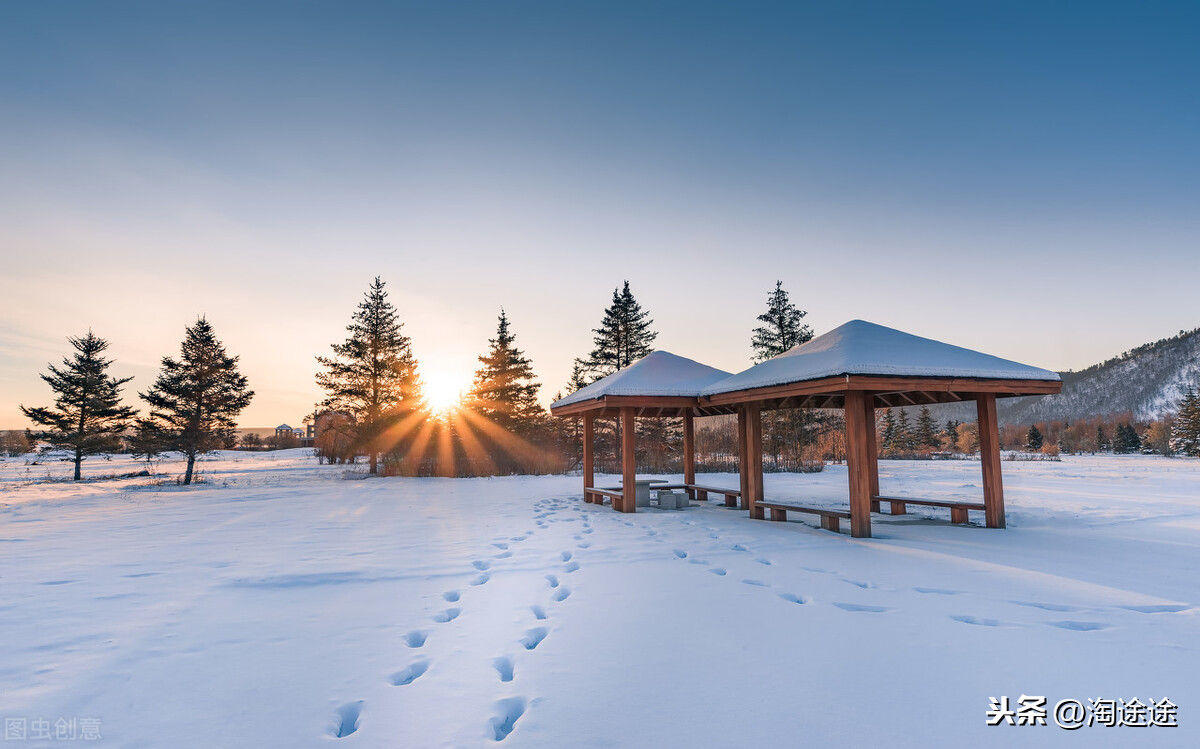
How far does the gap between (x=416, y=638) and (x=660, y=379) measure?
25.9ft

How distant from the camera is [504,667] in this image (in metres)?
3.48

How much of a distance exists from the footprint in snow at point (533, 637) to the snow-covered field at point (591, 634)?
0.07ft

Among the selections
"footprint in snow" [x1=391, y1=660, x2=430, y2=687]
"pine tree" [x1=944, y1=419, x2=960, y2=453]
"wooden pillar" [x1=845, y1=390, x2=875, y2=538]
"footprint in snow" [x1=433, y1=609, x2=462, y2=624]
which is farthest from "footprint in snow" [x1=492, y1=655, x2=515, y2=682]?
"pine tree" [x1=944, y1=419, x2=960, y2=453]

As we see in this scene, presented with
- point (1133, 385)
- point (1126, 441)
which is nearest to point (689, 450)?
point (1126, 441)

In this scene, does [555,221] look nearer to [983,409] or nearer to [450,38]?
[450,38]

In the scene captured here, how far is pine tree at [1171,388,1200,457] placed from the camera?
35688mm

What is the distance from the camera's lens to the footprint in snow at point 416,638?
3859 millimetres

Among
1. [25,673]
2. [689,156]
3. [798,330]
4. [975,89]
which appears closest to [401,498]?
[25,673]

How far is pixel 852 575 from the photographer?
567cm

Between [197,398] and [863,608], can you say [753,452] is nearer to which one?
[863,608]

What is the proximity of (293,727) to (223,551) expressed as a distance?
5368 millimetres

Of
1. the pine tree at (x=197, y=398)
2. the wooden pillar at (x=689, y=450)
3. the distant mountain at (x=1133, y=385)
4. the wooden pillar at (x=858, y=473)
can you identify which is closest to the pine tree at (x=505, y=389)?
the pine tree at (x=197, y=398)

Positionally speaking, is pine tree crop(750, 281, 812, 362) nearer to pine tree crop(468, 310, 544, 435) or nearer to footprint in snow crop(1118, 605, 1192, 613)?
pine tree crop(468, 310, 544, 435)

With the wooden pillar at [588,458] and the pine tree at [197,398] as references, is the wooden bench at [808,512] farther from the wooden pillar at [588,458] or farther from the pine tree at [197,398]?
the pine tree at [197,398]
